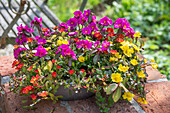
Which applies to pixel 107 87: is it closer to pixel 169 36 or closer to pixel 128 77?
pixel 128 77

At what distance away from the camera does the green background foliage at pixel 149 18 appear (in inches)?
118

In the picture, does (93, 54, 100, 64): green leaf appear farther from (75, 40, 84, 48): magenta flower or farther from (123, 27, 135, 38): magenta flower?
(123, 27, 135, 38): magenta flower

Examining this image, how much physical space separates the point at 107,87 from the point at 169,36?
7.58ft

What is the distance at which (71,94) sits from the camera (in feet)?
4.22

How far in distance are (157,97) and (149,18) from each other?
2.26 m

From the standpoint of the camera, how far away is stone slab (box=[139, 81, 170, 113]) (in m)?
1.30

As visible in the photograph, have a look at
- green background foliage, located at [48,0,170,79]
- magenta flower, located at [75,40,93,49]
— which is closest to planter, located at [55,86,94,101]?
magenta flower, located at [75,40,93,49]

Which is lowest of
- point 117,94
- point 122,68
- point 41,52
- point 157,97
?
point 157,97

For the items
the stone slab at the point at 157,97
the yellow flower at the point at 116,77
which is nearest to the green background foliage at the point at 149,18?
the stone slab at the point at 157,97

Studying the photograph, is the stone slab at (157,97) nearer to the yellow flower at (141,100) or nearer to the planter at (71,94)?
the yellow flower at (141,100)

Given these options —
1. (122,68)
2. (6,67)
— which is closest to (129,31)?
(122,68)

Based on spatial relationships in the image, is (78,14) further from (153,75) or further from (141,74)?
(153,75)

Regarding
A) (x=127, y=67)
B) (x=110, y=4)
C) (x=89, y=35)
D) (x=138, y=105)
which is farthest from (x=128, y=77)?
(x=110, y=4)

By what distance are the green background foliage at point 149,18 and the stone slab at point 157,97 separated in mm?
1353
